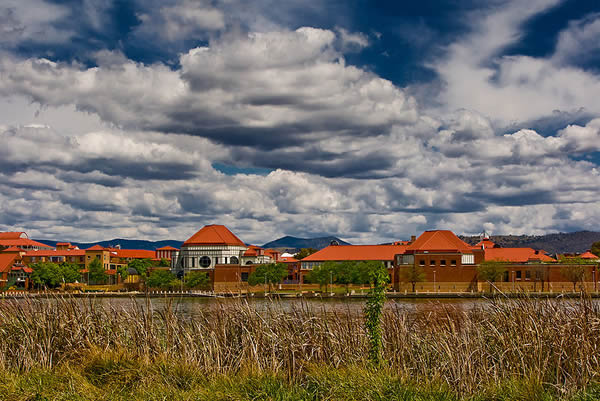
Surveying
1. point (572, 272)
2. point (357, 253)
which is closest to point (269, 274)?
point (357, 253)

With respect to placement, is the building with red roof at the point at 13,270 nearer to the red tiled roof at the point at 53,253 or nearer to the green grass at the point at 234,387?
the red tiled roof at the point at 53,253

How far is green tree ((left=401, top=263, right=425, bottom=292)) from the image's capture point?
110750mm

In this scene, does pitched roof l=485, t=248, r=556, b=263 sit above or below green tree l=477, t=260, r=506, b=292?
above

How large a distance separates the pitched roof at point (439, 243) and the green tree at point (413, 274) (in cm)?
425

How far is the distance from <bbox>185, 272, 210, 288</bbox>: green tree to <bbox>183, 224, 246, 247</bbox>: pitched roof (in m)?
11.3

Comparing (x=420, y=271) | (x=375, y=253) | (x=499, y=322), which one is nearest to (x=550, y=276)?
(x=420, y=271)

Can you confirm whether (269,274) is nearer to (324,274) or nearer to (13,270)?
(324,274)

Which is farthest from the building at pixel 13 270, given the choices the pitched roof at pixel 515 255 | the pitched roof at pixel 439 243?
the pitched roof at pixel 515 255

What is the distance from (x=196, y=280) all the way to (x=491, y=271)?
58.4m

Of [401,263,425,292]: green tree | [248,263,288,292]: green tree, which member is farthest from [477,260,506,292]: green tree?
[248,263,288,292]: green tree

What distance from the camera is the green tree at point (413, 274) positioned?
363ft

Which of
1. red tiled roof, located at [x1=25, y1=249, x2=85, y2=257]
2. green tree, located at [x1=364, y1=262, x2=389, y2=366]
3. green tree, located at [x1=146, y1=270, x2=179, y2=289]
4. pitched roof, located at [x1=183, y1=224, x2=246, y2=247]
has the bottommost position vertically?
green tree, located at [x1=146, y1=270, x2=179, y2=289]

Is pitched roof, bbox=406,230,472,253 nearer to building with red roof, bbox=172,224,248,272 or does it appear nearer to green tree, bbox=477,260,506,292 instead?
green tree, bbox=477,260,506,292

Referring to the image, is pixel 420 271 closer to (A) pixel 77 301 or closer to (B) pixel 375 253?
(B) pixel 375 253
